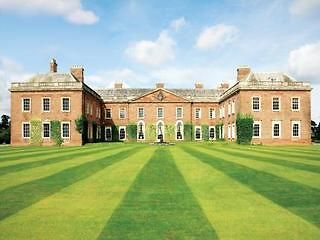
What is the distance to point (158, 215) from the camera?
22.5 ft

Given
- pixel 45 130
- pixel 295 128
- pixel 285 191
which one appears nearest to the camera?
pixel 285 191

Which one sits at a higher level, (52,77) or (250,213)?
(52,77)

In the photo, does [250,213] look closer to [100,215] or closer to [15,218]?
[100,215]

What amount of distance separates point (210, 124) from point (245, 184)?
51.0 meters

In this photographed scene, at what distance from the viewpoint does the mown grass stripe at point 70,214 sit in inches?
225

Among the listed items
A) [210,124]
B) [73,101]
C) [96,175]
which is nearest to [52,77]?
[73,101]

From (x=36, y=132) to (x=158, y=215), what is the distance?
41.4 m

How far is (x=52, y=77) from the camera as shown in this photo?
158 ft

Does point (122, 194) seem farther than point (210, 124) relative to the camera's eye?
No

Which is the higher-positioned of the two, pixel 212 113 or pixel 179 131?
pixel 212 113

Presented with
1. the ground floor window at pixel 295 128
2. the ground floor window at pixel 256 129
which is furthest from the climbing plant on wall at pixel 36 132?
the ground floor window at pixel 295 128

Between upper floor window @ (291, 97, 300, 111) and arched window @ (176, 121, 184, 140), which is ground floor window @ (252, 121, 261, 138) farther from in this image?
arched window @ (176, 121, 184, 140)

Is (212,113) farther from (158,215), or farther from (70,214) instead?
(70,214)

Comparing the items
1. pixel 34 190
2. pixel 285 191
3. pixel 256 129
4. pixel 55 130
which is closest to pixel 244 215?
pixel 285 191
